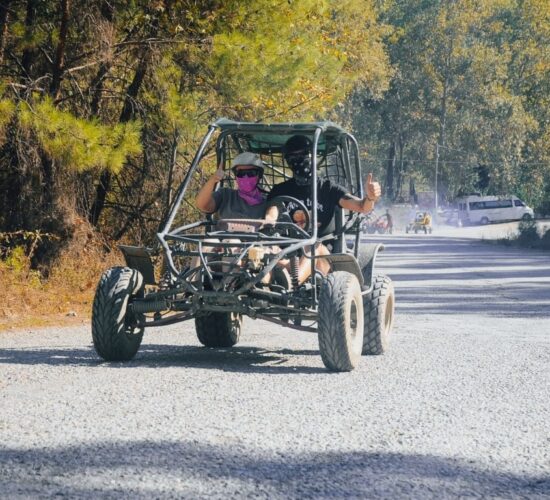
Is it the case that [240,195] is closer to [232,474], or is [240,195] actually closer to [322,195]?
[322,195]

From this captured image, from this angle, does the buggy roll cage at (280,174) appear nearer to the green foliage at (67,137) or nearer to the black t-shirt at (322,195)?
the black t-shirt at (322,195)

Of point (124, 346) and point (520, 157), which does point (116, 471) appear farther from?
point (520, 157)

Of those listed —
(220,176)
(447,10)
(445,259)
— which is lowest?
(445,259)

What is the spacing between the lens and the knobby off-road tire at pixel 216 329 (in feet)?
37.2

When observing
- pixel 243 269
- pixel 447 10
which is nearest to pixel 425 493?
pixel 243 269

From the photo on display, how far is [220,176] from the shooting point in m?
10.6

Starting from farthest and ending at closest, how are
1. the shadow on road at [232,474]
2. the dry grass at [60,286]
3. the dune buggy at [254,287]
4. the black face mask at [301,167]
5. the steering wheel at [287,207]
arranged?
the dry grass at [60,286]
the black face mask at [301,167]
the steering wheel at [287,207]
the dune buggy at [254,287]
the shadow on road at [232,474]

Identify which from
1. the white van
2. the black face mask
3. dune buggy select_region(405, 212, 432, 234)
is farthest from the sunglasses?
the white van

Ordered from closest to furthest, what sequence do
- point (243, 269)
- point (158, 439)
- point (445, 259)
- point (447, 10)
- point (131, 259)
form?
1. point (158, 439)
2. point (243, 269)
3. point (131, 259)
4. point (445, 259)
5. point (447, 10)

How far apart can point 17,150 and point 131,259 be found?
5.78 metres

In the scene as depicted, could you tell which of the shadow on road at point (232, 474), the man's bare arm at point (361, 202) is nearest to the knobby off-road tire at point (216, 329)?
the man's bare arm at point (361, 202)

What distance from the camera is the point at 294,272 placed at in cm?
1003

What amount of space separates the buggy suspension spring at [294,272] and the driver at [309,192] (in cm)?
46

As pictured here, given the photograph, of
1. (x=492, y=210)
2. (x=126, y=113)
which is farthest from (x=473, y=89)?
(x=126, y=113)
